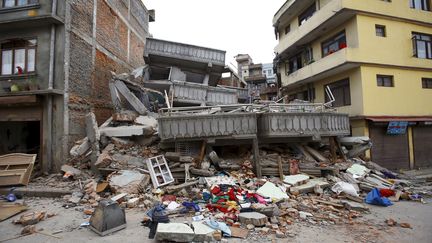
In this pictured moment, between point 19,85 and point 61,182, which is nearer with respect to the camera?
point 61,182

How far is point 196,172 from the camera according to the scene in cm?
859

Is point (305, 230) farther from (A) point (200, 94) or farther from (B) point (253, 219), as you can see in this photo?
(A) point (200, 94)

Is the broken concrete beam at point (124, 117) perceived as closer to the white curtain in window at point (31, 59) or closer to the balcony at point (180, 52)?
the white curtain in window at point (31, 59)

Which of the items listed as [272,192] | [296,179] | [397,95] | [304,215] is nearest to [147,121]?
[272,192]

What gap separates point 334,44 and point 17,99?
17404 mm

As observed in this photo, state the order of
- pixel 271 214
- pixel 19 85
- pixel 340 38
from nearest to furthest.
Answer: pixel 271 214 < pixel 19 85 < pixel 340 38

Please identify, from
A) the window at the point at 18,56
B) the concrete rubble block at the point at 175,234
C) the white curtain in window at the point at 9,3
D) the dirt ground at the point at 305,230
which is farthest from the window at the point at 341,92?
the white curtain in window at the point at 9,3

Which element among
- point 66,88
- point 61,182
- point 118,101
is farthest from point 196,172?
point 66,88

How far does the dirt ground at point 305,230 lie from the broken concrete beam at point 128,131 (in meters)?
4.42

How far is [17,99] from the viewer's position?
1029 cm

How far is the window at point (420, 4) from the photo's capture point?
1531 cm

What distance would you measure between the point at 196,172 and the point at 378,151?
447 inches

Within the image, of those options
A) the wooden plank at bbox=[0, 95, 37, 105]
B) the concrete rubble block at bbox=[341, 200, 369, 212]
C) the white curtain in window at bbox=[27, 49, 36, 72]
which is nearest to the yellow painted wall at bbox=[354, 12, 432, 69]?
the concrete rubble block at bbox=[341, 200, 369, 212]

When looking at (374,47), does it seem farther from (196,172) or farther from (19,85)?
(19,85)
